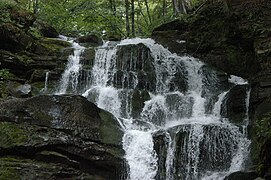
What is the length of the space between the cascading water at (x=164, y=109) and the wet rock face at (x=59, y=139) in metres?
0.64

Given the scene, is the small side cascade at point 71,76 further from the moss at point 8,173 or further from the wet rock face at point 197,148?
the moss at point 8,173

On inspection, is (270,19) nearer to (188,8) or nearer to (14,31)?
(188,8)

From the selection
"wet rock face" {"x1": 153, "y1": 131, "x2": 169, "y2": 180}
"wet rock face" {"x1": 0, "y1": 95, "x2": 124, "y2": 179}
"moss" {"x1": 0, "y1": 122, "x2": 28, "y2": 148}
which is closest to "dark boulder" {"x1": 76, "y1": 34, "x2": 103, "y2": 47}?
"wet rock face" {"x1": 0, "y1": 95, "x2": 124, "y2": 179}

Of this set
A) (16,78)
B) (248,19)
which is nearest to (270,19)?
(248,19)

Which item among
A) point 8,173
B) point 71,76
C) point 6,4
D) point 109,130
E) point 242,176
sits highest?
point 6,4

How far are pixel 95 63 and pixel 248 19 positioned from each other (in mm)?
6368

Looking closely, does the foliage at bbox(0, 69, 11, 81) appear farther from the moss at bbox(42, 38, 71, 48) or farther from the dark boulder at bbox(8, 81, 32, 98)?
the moss at bbox(42, 38, 71, 48)

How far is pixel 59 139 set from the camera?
9.01 m

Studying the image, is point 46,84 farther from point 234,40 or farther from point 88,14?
point 234,40

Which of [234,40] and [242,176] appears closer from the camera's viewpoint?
[242,176]

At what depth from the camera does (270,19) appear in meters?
13.3

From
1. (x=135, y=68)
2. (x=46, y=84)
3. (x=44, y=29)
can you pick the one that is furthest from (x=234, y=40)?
(x=44, y=29)

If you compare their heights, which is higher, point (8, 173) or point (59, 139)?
point (59, 139)

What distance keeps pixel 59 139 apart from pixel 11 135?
1.16 metres
